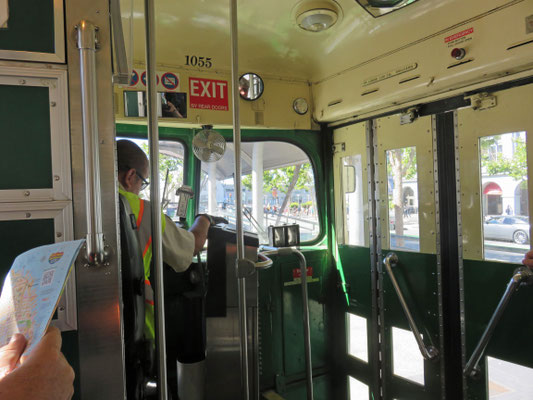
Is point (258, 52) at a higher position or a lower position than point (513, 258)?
higher

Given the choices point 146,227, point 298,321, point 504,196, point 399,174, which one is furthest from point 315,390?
point 146,227

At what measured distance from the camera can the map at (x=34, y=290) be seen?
775 millimetres

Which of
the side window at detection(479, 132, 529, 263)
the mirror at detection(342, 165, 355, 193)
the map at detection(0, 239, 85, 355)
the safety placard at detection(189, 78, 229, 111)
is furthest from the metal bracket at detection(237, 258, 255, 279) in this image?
the mirror at detection(342, 165, 355, 193)

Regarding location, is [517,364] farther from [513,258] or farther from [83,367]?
[83,367]

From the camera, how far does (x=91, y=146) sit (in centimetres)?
94

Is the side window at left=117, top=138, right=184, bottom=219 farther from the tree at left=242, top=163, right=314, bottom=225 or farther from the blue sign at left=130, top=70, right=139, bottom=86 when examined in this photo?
the tree at left=242, top=163, right=314, bottom=225

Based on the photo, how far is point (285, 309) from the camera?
3.35m

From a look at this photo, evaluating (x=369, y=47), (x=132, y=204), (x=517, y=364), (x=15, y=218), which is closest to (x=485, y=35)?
(x=369, y=47)

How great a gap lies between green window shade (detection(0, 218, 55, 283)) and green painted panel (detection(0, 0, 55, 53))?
12.7 inches

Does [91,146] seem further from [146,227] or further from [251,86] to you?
→ [251,86]

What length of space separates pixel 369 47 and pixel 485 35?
0.88 m

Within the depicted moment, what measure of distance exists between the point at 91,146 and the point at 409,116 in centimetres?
243

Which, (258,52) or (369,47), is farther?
(258,52)

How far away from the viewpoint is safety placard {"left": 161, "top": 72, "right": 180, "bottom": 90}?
2.91m
